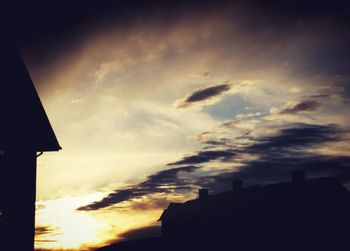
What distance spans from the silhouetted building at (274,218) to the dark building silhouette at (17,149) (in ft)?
87.4

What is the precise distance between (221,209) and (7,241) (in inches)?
1243

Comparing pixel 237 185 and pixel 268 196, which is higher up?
pixel 237 185

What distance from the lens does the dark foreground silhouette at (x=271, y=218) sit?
107 ft

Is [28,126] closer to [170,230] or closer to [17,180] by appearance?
[17,180]

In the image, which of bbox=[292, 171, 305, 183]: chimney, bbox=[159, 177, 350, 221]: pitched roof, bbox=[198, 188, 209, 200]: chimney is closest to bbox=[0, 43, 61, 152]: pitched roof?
bbox=[159, 177, 350, 221]: pitched roof

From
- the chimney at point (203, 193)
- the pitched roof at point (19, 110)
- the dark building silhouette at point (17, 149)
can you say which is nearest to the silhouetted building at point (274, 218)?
the chimney at point (203, 193)

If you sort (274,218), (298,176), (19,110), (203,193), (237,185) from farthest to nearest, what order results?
(203,193), (237,185), (298,176), (274,218), (19,110)

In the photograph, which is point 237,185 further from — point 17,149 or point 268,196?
point 17,149

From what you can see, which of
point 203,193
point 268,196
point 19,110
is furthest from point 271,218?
point 19,110

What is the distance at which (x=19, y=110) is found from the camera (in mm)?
13047

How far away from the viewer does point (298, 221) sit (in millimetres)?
33750

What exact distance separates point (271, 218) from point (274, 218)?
0.32 metres

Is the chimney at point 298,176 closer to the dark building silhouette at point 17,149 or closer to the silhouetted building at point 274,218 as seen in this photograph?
the silhouetted building at point 274,218

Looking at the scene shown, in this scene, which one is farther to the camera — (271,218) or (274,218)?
(271,218)
